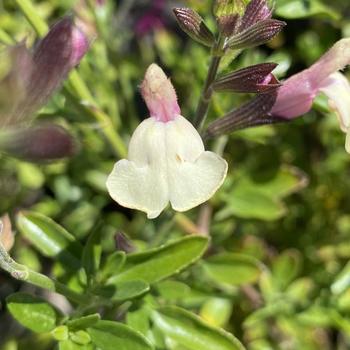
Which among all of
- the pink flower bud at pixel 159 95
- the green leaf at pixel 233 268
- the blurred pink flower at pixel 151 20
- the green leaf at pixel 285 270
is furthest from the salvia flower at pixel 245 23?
the blurred pink flower at pixel 151 20

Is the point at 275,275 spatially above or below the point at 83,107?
below

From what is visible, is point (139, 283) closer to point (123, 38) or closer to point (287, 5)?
point (287, 5)

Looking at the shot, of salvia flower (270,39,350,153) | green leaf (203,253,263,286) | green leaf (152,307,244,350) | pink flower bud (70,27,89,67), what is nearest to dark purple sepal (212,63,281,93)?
salvia flower (270,39,350,153)

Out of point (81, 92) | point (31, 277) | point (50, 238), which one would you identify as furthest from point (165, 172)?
point (81, 92)

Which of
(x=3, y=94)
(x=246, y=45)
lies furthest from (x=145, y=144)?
(x=3, y=94)

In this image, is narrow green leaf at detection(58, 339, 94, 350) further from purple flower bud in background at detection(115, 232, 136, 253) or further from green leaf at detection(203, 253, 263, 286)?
green leaf at detection(203, 253, 263, 286)

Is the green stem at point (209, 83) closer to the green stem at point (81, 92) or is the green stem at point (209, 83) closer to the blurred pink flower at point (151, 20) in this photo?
the green stem at point (81, 92)

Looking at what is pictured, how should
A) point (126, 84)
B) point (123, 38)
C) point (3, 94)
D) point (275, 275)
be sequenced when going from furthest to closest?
point (123, 38) → point (126, 84) → point (275, 275) → point (3, 94)

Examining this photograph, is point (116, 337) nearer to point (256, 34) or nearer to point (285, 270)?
point (256, 34)
